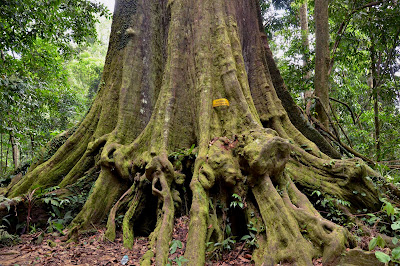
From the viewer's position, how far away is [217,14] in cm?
472

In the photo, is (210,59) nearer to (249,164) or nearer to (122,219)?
(249,164)

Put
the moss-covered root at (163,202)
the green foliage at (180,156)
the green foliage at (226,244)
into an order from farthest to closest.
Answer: the green foliage at (180,156), the green foliage at (226,244), the moss-covered root at (163,202)

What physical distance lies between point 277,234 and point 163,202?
1339mm

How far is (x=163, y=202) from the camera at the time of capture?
3.14 m

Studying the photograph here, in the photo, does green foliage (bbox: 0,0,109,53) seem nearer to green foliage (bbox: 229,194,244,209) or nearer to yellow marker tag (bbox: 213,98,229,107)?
yellow marker tag (bbox: 213,98,229,107)

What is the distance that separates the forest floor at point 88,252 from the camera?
2.62 meters

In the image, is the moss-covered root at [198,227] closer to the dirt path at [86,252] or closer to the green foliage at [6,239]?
the dirt path at [86,252]

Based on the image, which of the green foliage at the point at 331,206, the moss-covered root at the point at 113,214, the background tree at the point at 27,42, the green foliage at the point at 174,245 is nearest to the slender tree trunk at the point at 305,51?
the green foliage at the point at 331,206

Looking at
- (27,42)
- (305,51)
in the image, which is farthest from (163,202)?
(305,51)

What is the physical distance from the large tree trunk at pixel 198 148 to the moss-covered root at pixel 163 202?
1cm

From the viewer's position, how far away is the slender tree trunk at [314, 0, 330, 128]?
5.75 m

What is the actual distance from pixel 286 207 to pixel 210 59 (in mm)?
2663

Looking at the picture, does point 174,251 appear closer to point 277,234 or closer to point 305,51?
point 277,234

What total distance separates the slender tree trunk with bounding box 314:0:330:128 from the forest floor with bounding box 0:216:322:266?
13.8 ft
